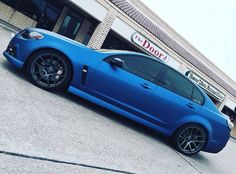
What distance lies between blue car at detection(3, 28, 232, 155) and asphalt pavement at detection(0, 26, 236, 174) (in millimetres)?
277

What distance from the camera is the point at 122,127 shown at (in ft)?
18.0

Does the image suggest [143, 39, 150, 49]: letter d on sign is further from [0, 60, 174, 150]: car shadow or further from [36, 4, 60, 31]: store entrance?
[0, 60, 174, 150]: car shadow

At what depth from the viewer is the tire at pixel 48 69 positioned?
5.14m

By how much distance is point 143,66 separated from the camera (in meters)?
5.68

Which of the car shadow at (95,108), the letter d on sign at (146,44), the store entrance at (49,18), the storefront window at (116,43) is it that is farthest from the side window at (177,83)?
the store entrance at (49,18)

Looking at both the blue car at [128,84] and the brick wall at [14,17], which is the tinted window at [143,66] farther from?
the brick wall at [14,17]

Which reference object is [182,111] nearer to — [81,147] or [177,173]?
[177,173]

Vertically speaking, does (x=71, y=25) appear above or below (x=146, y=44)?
below

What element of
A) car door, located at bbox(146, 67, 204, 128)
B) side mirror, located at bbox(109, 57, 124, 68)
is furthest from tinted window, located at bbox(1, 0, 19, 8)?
car door, located at bbox(146, 67, 204, 128)

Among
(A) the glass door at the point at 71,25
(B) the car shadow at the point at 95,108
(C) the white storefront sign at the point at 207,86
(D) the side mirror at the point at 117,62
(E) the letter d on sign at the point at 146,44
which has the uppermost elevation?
(E) the letter d on sign at the point at 146,44

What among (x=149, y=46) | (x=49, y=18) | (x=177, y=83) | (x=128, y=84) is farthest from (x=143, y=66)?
(x=49, y=18)

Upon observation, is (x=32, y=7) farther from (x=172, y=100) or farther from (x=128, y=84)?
(x=172, y=100)

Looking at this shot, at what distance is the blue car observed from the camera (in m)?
5.16

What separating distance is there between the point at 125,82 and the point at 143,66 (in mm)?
530
